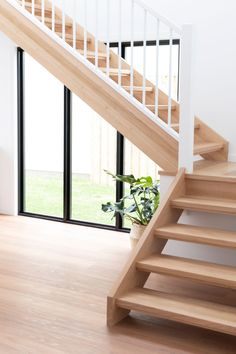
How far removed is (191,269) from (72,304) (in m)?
0.88

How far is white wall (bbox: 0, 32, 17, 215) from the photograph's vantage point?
6801mm

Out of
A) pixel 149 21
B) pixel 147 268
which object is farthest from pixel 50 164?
pixel 147 268

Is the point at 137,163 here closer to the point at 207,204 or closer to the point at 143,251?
the point at 207,204

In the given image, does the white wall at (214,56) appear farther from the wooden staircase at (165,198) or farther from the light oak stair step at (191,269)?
the light oak stair step at (191,269)

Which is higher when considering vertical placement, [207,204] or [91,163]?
[91,163]

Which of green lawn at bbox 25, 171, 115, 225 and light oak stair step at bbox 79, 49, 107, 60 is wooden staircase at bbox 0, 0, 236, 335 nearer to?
light oak stair step at bbox 79, 49, 107, 60

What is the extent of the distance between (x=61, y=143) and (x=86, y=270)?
2.24 m

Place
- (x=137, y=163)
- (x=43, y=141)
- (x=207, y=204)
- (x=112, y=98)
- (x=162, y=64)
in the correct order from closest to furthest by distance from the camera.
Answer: (x=207, y=204) < (x=112, y=98) < (x=162, y=64) < (x=137, y=163) < (x=43, y=141)

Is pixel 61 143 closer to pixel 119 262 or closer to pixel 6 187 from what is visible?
pixel 6 187

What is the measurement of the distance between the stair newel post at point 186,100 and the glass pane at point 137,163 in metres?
1.65

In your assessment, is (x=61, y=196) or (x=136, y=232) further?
(x=61, y=196)

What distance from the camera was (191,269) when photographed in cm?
383

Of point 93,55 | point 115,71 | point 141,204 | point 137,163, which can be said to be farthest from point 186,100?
Result: point 137,163

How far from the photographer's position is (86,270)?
15.9ft
